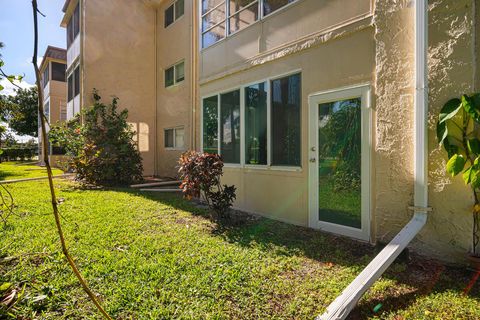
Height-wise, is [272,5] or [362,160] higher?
[272,5]

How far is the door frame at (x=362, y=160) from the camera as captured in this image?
458cm

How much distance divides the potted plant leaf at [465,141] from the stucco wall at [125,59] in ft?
41.6

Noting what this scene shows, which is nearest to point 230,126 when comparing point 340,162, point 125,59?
point 340,162

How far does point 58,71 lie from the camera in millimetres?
21531

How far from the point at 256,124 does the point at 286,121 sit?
93 cm

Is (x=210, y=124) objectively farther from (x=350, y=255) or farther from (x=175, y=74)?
(x=175, y=74)

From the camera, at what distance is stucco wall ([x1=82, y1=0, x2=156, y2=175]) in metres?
12.9

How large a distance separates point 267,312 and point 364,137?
125 inches

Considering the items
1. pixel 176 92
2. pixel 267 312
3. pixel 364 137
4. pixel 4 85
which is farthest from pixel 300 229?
pixel 176 92

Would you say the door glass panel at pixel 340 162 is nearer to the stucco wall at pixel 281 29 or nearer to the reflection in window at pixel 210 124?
the stucco wall at pixel 281 29

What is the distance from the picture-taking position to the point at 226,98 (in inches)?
299

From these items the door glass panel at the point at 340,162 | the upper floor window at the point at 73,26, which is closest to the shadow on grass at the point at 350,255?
the door glass panel at the point at 340,162

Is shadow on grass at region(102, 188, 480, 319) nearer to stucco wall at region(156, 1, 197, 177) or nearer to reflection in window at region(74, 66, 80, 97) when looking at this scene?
stucco wall at region(156, 1, 197, 177)

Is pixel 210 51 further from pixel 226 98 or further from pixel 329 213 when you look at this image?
pixel 329 213
